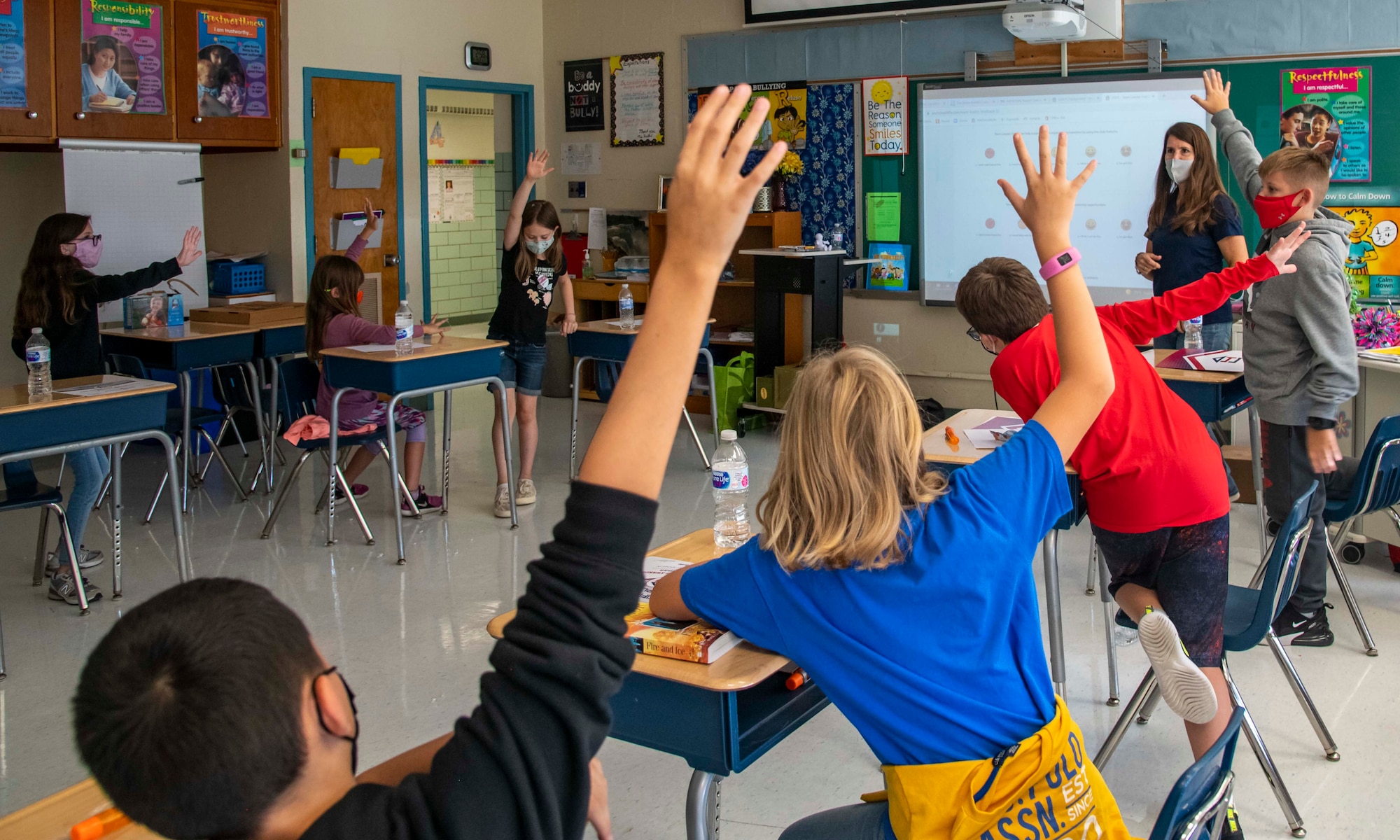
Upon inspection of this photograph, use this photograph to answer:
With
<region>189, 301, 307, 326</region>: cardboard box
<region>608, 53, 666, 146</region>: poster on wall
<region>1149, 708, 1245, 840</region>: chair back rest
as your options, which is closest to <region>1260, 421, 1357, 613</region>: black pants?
<region>1149, 708, 1245, 840</region>: chair back rest

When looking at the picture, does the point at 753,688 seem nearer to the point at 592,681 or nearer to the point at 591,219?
the point at 592,681

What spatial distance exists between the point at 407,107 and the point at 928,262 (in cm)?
360

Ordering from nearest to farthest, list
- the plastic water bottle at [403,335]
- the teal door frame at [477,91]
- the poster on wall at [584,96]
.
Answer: the plastic water bottle at [403,335], the teal door frame at [477,91], the poster on wall at [584,96]

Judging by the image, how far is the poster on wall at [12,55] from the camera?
5730mm

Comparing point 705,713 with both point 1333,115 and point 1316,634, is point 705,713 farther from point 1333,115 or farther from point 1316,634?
point 1333,115

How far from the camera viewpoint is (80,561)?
457cm

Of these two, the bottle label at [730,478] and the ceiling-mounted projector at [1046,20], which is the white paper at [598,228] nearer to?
the ceiling-mounted projector at [1046,20]

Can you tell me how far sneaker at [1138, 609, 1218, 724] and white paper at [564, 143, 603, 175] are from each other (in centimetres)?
708

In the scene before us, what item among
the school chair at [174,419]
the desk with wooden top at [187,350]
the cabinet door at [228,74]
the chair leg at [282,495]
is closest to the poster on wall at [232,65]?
the cabinet door at [228,74]

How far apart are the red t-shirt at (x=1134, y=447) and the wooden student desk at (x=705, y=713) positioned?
0.92m

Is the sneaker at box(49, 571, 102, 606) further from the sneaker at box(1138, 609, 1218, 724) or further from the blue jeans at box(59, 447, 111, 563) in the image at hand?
the sneaker at box(1138, 609, 1218, 724)

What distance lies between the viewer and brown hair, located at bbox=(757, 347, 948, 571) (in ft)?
5.13

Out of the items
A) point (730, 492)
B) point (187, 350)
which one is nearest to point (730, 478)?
point (730, 492)

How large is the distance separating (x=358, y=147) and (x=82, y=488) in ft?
12.0
